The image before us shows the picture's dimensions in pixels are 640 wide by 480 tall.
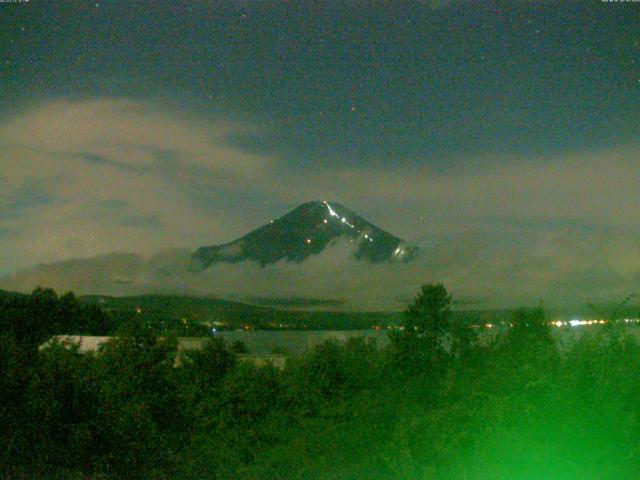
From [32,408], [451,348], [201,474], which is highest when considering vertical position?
[451,348]

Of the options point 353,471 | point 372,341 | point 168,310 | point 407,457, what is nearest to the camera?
point 407,457

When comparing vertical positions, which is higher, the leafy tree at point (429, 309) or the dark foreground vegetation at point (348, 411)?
the leafy tree at point (429, 309)

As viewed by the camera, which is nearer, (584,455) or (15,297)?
(584,455)

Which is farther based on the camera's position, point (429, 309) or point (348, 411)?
point (429, 309)

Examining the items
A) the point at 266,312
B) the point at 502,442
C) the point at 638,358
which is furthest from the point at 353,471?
the point at 266,312

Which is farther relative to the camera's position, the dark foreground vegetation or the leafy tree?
the leafy tree

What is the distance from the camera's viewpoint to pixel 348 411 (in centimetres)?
1297

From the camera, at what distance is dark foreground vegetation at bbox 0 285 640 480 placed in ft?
23.0

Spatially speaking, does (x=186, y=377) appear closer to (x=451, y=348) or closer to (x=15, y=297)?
(x=451, y=348)

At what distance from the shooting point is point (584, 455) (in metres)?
6.82

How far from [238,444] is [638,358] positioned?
814 cm

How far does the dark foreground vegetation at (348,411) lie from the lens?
23.0 feet

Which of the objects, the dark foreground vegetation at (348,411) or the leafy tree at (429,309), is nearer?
the dark foreground vegetation at (348,411)

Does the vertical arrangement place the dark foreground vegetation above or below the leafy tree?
below
